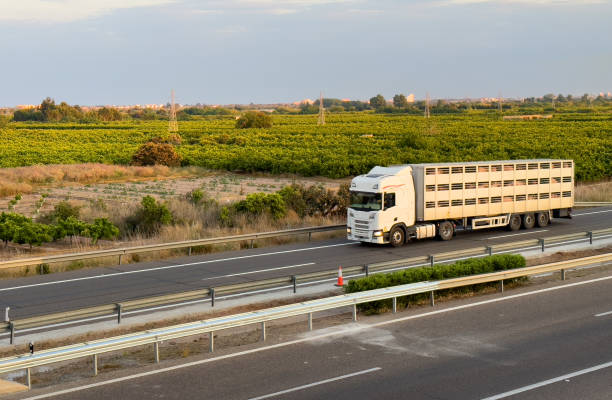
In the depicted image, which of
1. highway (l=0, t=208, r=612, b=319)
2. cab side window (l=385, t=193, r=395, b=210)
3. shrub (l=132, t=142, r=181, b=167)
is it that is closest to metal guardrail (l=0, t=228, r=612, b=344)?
highway (l=0, t=208, r=612, b=319)

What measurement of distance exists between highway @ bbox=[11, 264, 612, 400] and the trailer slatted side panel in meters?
11.3

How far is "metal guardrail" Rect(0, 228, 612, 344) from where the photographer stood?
14.0m

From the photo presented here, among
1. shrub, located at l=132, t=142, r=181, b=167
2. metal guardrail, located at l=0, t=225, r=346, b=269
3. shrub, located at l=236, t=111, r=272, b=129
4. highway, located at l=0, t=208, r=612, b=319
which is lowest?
highway, located at l=0, t=208, r=612, b=319

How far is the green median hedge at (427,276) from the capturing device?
1650 cm

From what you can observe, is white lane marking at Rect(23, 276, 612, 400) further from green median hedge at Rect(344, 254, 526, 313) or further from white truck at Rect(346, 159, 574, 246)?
white truck at Rect(346, 159, 574, 246)

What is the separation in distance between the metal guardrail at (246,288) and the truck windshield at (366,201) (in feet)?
13.4

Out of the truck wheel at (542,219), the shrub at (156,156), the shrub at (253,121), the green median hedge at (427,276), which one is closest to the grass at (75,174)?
the shrub at (156,156)

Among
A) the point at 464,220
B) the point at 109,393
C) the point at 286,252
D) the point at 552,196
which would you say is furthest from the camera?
the point at 552,196

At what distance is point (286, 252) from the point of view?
25297 millimetres

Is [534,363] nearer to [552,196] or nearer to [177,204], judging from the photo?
[552,196]

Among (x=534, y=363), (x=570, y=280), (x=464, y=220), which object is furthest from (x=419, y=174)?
(x=534, y=363)

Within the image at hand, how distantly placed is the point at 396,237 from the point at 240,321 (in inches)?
528

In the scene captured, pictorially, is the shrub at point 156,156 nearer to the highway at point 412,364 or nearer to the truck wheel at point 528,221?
the truck wheel at point 528,221

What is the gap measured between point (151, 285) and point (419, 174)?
10.8m
